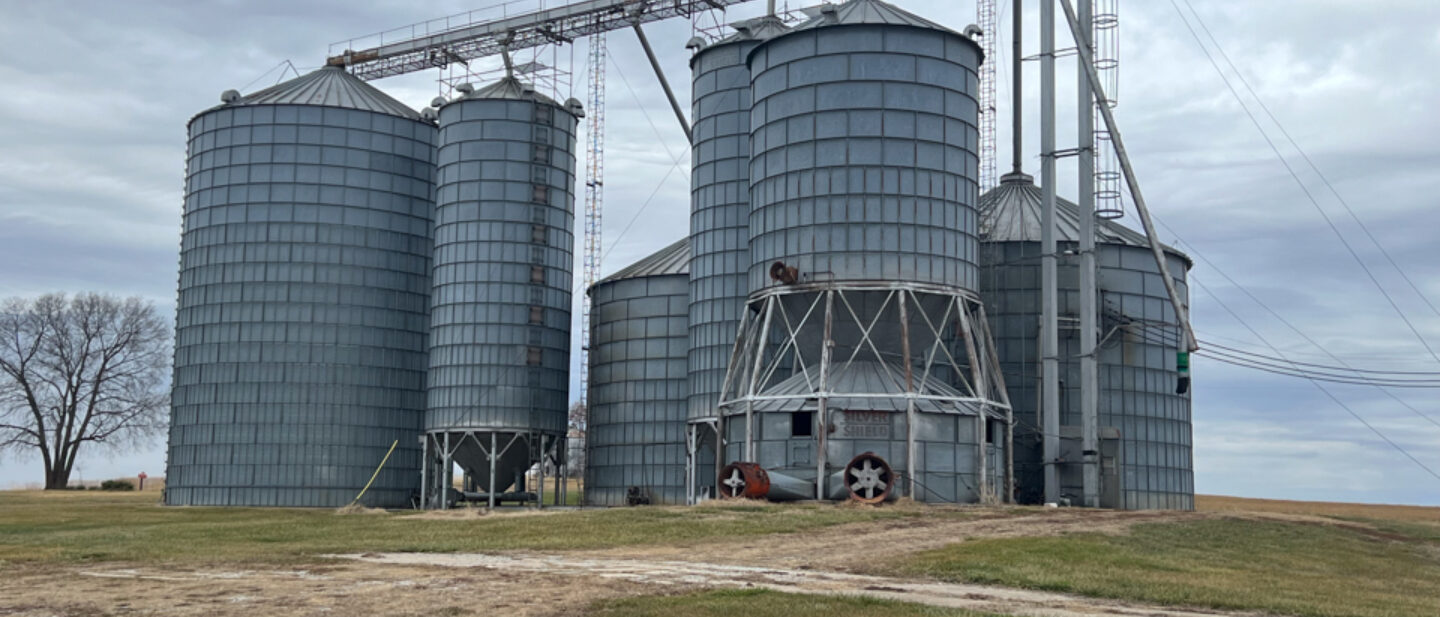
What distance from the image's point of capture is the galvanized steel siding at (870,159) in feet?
165

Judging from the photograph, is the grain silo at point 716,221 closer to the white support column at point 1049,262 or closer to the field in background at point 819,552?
the white support column at point 1049,262

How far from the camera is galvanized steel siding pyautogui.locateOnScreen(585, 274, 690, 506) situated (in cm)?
6625

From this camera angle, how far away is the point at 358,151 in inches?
2815

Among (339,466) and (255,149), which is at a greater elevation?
(255,149)

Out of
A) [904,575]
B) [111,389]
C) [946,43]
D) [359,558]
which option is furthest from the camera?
[111,389]

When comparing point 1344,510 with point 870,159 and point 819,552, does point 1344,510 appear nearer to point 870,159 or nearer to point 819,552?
point 870,159

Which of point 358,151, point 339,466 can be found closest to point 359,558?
point 339,466

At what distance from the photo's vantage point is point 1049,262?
55.0 meters

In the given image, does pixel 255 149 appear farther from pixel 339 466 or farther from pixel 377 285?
pixel 339 466

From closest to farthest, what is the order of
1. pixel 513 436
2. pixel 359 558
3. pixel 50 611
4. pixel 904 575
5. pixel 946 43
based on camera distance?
pixel 50 611 → pixel 904 575 → pixel 359 558 → pixel 946 43 → pixel 513 436

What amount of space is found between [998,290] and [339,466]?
35.2 m

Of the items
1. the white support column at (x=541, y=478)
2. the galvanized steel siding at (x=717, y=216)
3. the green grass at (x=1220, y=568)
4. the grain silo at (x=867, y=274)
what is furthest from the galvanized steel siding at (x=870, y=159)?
the white support column at (x=541, y=478)

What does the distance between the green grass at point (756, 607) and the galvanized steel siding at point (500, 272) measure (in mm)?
46872

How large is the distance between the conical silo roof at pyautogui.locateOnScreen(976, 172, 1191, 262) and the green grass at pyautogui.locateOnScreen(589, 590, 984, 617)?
3944cm
